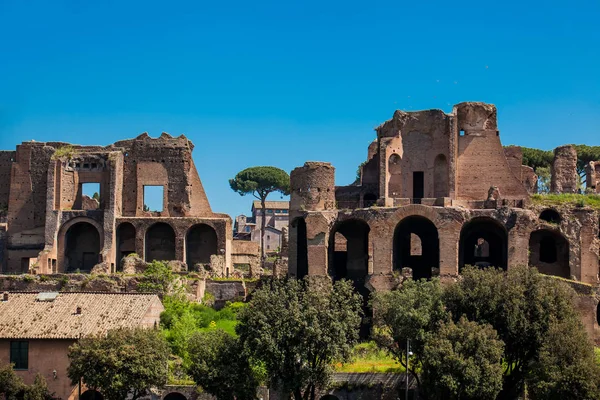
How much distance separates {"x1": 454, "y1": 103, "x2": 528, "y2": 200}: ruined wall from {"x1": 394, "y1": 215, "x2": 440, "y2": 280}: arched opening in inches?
112

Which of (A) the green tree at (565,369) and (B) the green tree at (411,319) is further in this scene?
(B) the green tree at (411,319)

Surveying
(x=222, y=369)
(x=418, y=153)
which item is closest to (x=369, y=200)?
(x=418, y=153)

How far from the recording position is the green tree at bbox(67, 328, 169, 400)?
132 ft

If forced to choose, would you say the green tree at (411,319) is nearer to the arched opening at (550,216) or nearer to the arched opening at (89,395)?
the arched opening at (550,216)

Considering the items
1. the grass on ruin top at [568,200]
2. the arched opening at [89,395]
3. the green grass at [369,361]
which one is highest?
the grass on ruin top at [568,200]

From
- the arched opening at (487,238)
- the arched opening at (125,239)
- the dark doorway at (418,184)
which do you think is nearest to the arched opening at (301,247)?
the dark doorway at (418,184)

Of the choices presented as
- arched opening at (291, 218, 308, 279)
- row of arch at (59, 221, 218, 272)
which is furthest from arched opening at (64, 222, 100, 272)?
arched opening at (291, 218, 308, 279)

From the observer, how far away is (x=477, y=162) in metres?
58.9

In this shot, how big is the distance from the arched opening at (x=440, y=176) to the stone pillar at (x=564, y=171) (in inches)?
285

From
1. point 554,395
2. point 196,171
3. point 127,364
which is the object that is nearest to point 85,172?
point 196,171

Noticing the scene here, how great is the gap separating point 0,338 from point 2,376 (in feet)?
9.04

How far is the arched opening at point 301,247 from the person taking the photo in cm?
5706

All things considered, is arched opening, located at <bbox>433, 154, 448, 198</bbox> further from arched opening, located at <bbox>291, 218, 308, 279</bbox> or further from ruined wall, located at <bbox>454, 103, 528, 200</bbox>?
arched opening, located at <bbox>291, 218, 308, 279</bbox>

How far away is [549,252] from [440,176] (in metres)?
7.89
